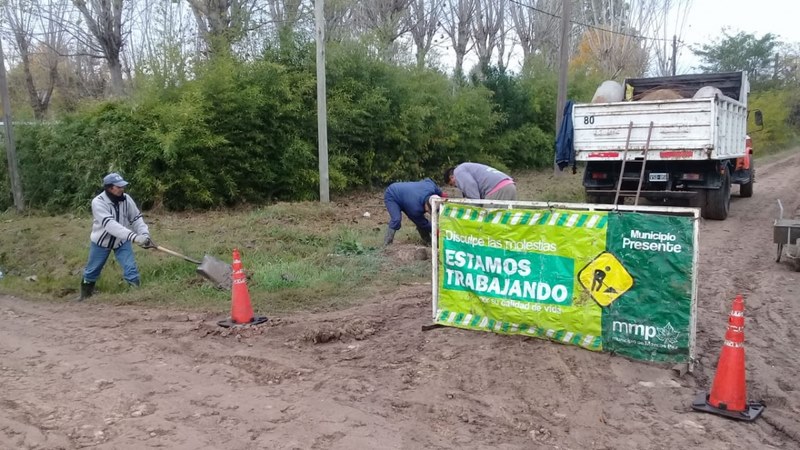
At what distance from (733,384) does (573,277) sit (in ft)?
4.63

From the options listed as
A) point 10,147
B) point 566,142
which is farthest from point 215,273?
point 10,147

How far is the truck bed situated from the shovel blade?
23.7 feet

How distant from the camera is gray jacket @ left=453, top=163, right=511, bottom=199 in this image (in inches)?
333

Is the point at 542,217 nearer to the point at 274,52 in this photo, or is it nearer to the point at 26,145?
the point at 274,52

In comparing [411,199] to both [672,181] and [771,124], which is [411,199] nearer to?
[672,181]

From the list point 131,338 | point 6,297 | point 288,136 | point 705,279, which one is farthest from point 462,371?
point 288,136

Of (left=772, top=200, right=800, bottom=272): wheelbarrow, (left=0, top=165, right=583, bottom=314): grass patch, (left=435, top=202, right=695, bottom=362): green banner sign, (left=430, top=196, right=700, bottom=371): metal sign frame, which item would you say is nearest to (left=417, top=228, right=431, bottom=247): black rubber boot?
(left=0, top=165, right=583, bottom=314): grass patch

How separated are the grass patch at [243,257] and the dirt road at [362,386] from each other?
0.77 metres

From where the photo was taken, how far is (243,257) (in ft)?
31.6

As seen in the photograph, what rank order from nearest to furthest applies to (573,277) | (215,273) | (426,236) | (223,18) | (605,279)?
1. (605,279)
2. (573,277)
3. (215,273)
4. (426,236)
5. (223,18)

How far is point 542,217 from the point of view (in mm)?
5434

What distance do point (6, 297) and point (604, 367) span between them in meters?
7.64

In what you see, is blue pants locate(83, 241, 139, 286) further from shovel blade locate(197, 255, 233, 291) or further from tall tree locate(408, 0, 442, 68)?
tall tree locate(408, 0, 442, 68)

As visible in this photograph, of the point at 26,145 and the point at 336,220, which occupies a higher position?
the point at 26,145
